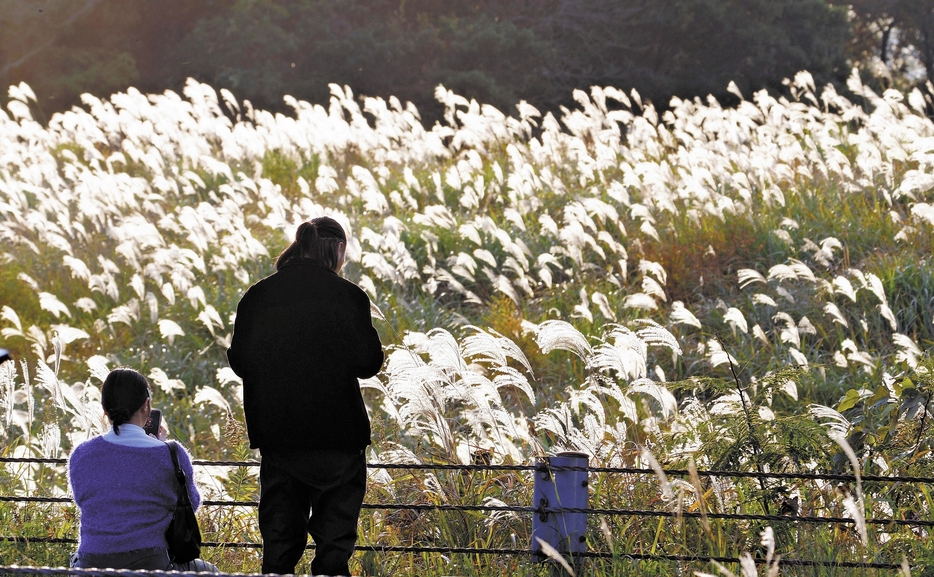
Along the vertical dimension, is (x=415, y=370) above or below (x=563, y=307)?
below

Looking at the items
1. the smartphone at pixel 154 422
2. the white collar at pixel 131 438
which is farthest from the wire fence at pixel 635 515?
the white collar at pixel 131 438

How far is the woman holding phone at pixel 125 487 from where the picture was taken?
12.5ft

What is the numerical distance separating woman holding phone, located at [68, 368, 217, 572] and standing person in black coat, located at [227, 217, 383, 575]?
0.34 metres

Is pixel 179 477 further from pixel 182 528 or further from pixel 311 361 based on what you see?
pixel 311 361

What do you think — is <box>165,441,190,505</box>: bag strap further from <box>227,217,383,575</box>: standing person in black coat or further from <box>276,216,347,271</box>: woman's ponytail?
<box>276,216,347,271</box>: woman's ponytail

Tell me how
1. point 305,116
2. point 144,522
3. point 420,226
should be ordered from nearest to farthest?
point 144,522 < point 420,226 < point 305,116

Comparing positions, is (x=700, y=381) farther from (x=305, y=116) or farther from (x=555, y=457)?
(x=305, y=116)

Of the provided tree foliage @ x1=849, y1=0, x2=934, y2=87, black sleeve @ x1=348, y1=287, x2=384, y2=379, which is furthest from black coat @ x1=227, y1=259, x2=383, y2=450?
tree foliage @ x1=849, y1=0, x2=934, y2=87

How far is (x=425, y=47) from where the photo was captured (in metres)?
23.1

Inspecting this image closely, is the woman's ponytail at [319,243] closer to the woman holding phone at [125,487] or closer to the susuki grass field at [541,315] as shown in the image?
the woman holding phone at [125,487]

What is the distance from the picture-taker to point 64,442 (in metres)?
7.66

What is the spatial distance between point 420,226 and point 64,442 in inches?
164

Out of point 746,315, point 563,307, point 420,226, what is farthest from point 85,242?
point 746,315

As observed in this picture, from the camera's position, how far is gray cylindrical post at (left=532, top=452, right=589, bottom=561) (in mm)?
4301
